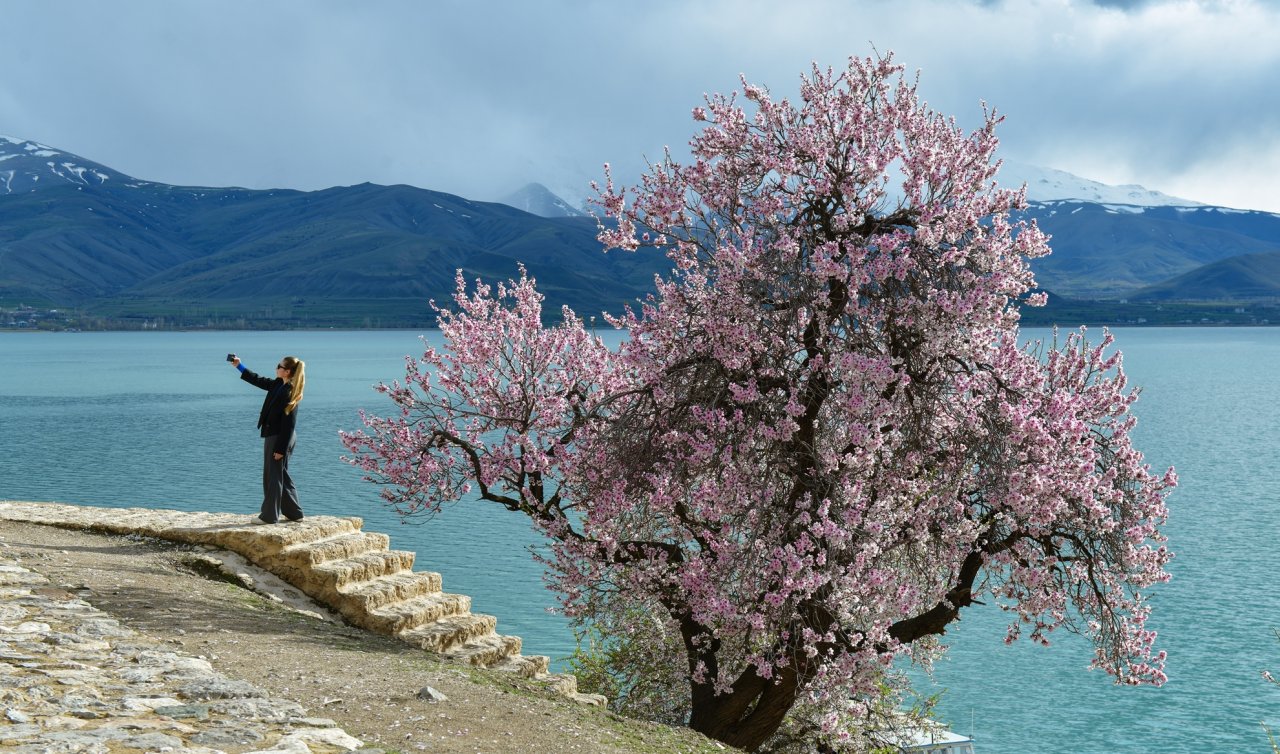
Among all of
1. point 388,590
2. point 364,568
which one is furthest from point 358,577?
point 388,590

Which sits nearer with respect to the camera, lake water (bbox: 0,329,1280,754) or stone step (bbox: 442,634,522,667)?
stone step (bbox: 442,634,522,667)

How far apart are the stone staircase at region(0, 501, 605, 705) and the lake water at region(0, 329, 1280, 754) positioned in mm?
16549

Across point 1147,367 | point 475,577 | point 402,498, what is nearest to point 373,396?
point 475,577

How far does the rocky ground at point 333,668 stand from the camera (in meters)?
9.98

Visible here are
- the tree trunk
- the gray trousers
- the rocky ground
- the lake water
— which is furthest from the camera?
the lake water

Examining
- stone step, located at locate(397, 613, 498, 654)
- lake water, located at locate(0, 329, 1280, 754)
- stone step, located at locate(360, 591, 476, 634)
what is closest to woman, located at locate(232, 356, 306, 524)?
stone step, located at locate(360, 591, 476, 634)

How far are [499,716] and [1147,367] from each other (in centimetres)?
19458

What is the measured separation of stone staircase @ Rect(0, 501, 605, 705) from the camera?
15711mm

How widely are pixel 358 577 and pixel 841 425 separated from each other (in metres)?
7.93

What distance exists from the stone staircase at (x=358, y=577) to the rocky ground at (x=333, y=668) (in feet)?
2.45

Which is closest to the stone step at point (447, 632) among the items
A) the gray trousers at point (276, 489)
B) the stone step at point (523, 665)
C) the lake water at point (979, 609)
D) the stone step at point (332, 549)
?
the stone step at point (523, 665)

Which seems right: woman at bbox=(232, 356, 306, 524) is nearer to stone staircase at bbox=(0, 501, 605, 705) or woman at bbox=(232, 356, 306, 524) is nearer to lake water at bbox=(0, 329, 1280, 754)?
stone staircase at bbox=(0, 501, 605, 705)

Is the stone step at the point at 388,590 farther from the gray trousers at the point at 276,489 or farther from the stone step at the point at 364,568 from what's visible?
the gray trousers at the point at 276,489

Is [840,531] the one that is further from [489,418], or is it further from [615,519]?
[489,418]
